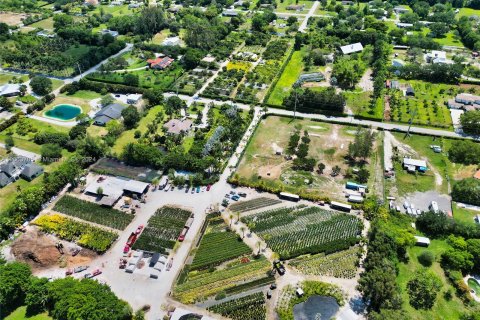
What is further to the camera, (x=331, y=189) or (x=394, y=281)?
(x=331, y=189)

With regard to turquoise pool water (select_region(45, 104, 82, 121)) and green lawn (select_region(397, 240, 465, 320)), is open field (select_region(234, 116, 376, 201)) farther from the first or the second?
turquoise pool water (select_region(45, 104, 82, 121))

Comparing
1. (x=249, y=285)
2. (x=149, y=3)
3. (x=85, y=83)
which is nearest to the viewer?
(x=249, y=285)

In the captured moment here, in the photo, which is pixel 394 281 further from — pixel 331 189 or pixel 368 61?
pixel 368 61

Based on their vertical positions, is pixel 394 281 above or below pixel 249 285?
above

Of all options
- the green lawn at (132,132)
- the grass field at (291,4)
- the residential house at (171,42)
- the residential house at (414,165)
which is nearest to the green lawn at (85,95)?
the green lawn at (132,132)

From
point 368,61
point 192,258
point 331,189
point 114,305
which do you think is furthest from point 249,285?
point 368,61

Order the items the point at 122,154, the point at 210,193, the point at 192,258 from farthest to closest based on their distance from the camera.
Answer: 1. the point at 122,154
2. the point at 210,193
3. the point at 192,258
